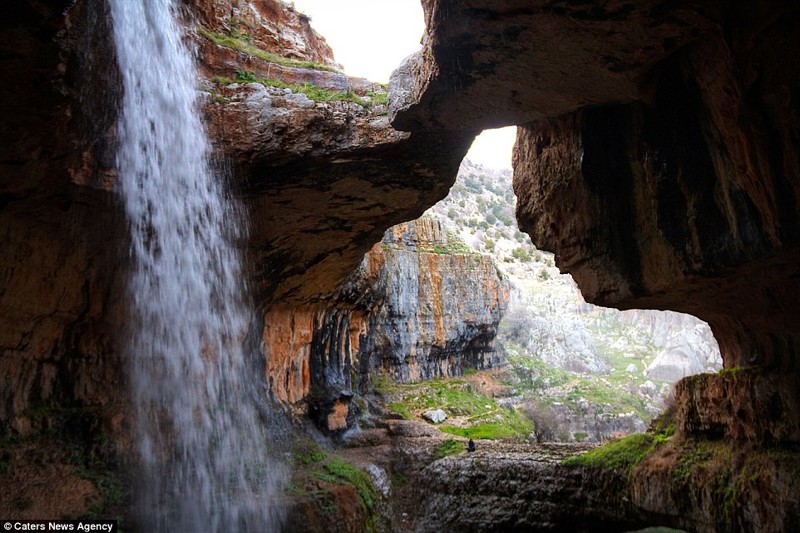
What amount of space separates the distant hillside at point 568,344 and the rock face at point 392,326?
467 centimetres

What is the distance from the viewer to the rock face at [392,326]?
1650 cm

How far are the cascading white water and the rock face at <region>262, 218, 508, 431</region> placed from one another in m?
3.17

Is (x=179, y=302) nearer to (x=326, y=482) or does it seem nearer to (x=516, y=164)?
Answer: (x=326, y=482)

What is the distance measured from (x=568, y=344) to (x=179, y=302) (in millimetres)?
48255

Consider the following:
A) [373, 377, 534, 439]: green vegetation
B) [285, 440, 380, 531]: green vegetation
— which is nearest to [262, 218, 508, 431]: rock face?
[373, 377, 534, 439]: green vegetation

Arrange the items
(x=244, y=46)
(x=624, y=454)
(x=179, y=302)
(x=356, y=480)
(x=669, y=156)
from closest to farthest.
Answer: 1. (x=669, y=156)
2. (x=244, y=46)
3. (x=179, y=302)
4. (x=624, y=454)
5. (x=356, y=480)

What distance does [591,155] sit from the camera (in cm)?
855

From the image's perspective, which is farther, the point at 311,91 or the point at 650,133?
the point at 311,91

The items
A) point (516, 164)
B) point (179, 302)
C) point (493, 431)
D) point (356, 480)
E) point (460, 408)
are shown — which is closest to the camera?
point (179, 302)

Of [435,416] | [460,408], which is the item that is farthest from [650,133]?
[460,408]

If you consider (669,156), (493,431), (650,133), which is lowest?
(493,431)

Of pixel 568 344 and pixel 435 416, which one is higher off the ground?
pixel 568 344

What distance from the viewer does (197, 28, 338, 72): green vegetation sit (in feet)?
32.7

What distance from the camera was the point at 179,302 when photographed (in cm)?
1060
